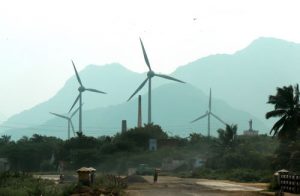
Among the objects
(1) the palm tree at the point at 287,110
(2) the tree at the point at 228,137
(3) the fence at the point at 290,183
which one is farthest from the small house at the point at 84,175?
(2) the tree at the point at 228,137

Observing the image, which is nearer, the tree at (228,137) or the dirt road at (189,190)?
the dirt road at (189,190)

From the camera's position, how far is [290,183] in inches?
1448

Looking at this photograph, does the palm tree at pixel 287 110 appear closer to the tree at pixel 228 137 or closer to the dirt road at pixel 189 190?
the dirt road at pixel 189 190

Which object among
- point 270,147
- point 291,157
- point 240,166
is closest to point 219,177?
point 240,166

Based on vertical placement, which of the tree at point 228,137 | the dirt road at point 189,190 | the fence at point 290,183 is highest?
the tree at point 228,137

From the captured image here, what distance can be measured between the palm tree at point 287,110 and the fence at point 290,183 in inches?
917

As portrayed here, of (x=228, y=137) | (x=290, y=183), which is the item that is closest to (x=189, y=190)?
(x=290, y=183)

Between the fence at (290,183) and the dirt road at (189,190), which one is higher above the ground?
the fence at (290,183)

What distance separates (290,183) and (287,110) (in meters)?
26.2

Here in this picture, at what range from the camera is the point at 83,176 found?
35.8 meters

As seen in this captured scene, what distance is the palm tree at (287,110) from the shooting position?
6141 cm

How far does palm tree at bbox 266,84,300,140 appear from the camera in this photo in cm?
6141

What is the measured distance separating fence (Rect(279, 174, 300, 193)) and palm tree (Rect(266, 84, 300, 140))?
2329 cm

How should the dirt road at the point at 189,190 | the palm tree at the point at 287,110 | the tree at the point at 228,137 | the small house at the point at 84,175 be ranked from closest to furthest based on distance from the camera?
the small house at the point at 84,175, the dirt road at the point at 189,190, the palm tree at the point at 287,110, the tree at the point at 228,137
